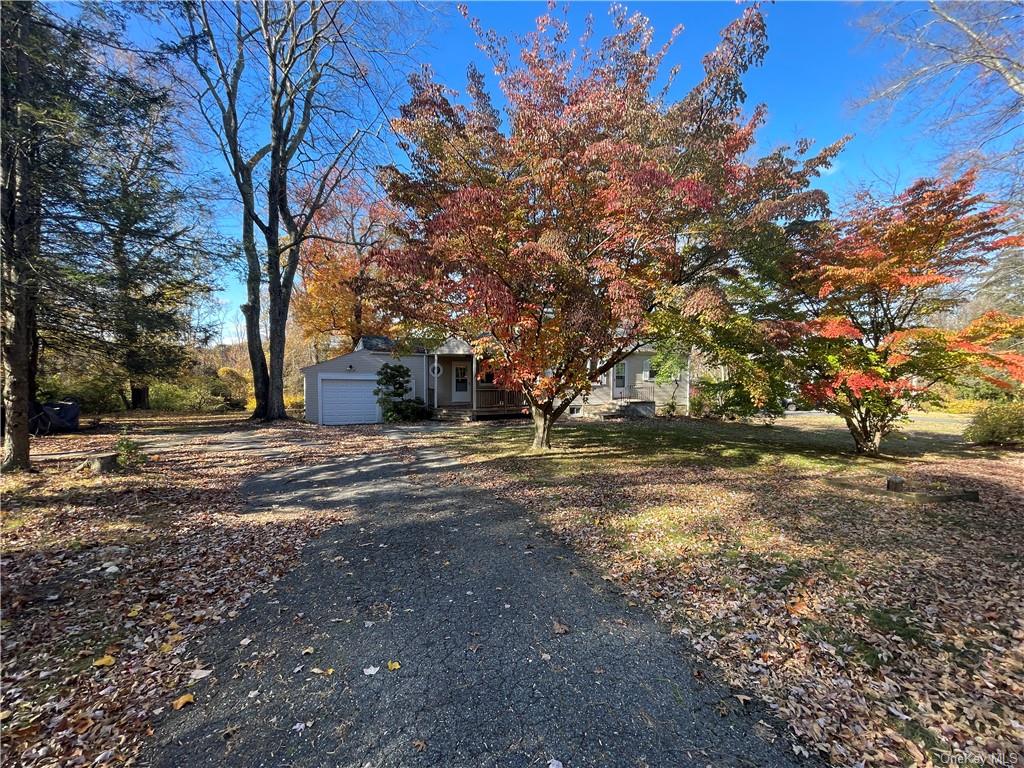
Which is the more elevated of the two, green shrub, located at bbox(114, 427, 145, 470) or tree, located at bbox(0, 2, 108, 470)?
tree, located at bbox(0, 2, 108, 470)

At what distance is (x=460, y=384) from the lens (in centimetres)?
2059

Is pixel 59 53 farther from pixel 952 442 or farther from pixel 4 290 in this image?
pixel 952 442

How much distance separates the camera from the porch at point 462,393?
18703 millimetres

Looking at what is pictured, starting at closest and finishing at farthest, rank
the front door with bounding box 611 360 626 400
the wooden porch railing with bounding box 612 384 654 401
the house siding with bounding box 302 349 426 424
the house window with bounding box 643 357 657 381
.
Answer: the house siding with bounding box 302 349 426 424
the front door with bounding box 611 360 626 400
the wooden porch railing with bounding box 612 384 654 401
the house window with bounding box 643 357 657 381

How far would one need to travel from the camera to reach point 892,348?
827 cm

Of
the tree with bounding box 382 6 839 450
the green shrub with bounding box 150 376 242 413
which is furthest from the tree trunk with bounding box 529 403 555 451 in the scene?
the green shrub with bounding box 150 376 242 413

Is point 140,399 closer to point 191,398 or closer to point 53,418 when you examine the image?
point 191,398

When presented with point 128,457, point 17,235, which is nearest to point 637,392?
point 128,457

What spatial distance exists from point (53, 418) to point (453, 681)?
15869 mm

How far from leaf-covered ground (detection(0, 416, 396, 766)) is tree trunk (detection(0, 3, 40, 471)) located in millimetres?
873

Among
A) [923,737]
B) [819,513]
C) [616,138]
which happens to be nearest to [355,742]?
[923,737]

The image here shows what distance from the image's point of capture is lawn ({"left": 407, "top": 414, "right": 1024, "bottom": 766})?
237 centimetres

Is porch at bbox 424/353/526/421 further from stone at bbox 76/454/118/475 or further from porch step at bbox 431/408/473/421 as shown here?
stone at bbox 76/454/118/475

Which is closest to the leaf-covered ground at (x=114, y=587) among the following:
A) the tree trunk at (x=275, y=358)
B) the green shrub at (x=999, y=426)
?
the tree trunk at (x=275, y=358)
